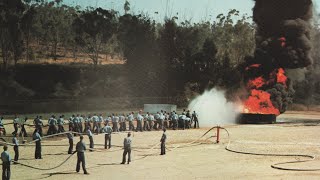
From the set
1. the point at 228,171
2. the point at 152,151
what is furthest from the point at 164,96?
the point at 228,171

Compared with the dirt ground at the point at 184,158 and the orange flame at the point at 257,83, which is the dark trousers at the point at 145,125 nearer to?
the dirt ground at the point at 184,158

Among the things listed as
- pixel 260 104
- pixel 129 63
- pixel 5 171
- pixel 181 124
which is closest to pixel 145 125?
pixel 181 124

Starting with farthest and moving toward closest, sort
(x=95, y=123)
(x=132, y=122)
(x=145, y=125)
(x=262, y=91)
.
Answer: (x=262, y=91)
(x=145, y=125)
(x=132, y=122)
(x=95, y=123)

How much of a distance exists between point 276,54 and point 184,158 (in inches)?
1204

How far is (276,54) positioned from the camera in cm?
5091

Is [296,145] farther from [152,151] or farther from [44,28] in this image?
[44,28]

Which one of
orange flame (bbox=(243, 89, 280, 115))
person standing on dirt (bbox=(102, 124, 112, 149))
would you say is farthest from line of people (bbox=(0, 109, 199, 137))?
orange flame (bbox=(243, 89, 280, 115))

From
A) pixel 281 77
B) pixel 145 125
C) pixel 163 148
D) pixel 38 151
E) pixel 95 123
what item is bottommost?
pixel 38 151

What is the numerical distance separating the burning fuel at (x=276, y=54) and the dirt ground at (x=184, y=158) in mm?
14208

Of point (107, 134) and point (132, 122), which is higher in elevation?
point (132, 122)

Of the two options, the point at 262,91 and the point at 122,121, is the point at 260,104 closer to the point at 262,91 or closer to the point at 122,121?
the point at 262,91

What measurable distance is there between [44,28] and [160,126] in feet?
214

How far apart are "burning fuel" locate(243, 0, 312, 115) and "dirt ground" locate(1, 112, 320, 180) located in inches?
559

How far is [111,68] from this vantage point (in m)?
85.2
